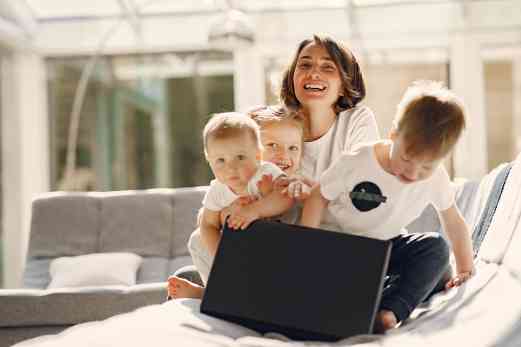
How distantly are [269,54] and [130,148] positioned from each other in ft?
4.97

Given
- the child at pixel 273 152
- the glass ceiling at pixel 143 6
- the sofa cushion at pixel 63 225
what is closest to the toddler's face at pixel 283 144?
the child at pixel 273 152

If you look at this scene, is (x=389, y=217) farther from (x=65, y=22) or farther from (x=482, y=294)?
(x=65, y=22)

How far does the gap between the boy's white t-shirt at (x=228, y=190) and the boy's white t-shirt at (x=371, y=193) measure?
0.15 meters

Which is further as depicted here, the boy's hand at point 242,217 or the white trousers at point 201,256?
the white trousers at point 201,256

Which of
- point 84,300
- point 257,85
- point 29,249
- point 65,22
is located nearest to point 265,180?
point 84,300

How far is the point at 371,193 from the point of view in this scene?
6.13 ft

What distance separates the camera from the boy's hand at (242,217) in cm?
185

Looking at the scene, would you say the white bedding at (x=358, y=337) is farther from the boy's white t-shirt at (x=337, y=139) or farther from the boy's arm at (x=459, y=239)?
the boy's white t-shirt at (x=337, y=139)

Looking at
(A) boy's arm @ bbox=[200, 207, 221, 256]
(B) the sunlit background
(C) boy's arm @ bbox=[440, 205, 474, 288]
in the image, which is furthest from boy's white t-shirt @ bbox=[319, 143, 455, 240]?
(B) the sunlit background

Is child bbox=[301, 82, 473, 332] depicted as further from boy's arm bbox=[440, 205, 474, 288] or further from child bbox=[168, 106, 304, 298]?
child bbox=[168, 106, 304, 298]

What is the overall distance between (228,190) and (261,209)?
0.55 ft

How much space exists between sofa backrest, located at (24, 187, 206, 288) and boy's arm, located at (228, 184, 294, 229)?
203 centimetres

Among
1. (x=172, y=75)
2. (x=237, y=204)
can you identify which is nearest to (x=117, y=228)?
(x=237, y=204)

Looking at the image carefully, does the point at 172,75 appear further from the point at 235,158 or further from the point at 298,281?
the point at 298,281
